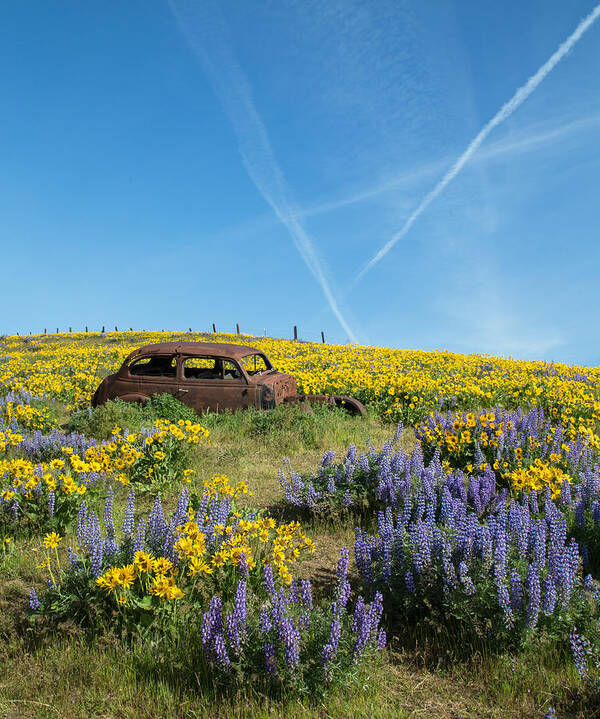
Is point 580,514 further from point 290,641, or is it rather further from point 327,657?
point 290,641

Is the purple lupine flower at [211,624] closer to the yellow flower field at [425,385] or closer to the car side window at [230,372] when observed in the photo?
the yellow flower field at [425,385]

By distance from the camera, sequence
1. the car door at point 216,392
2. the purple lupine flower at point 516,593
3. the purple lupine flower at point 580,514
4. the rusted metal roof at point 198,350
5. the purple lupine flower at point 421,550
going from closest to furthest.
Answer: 1. the purple lupine flower at point 516,593
2. the purple lupine flower at point 421,550
3. the purple lupine flower at point 580,514
4. the car door at point 216,392
5. the rusted metal roof at point 198,350

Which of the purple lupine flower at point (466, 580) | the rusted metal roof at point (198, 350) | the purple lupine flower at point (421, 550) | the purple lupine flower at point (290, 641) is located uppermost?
the rusted metal roof at point (198, 350)

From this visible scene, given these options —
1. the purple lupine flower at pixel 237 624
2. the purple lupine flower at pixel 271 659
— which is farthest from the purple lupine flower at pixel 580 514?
the purple lupine flower at pixel 237 624

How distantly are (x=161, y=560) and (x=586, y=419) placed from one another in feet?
32.3

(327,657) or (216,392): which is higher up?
(216,392)

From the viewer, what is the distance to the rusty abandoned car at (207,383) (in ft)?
34.9

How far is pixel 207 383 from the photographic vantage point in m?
10.8

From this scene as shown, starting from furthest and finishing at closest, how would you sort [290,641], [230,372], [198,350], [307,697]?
1. [230,372]
2. [198,350]
3. [307,697]
4. [290,641]

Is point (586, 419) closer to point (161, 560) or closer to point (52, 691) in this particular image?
point (161, 560)

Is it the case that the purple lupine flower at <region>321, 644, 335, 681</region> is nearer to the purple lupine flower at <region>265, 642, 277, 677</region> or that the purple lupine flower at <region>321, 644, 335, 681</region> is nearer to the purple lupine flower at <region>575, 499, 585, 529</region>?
the purple lupine flower at <region>265, 642, 277, 677</region>

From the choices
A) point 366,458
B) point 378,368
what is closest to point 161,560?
point 366,458

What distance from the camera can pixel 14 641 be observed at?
3803mm

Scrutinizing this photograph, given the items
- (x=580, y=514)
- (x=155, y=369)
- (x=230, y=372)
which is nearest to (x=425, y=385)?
(x=230, y=372)
